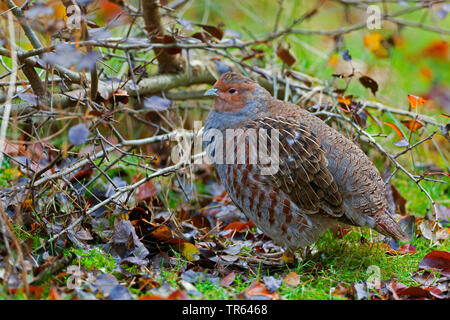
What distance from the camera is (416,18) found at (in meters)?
9.45

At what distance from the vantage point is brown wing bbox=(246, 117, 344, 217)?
351 cm

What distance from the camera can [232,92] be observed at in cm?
383

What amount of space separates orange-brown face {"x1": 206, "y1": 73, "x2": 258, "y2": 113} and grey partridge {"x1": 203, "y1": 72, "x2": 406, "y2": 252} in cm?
1

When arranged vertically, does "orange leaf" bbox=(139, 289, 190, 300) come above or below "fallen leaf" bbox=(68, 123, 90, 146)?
below

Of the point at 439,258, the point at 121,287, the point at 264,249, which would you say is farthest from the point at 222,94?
the point at 439,258

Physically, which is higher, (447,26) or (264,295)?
(447,26)

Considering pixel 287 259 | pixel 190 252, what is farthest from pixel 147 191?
pixel 287 259

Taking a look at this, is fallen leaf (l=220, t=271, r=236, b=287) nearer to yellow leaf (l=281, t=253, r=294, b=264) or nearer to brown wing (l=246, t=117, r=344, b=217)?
yellow leaf (l=281, t=253, r=294, b=264)

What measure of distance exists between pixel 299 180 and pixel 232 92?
85cm

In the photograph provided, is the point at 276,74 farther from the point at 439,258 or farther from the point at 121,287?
the point at 121,287

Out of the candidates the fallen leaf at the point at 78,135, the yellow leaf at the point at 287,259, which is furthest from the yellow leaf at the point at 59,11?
the yellow leaf at the point at 287,259

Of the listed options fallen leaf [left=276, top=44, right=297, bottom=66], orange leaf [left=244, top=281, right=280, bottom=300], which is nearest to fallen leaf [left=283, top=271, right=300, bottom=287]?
orange leaf [left=244, top=281, right=280, bottom=300]

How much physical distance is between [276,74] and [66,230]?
2.89 metres

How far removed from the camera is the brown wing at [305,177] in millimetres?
3512
